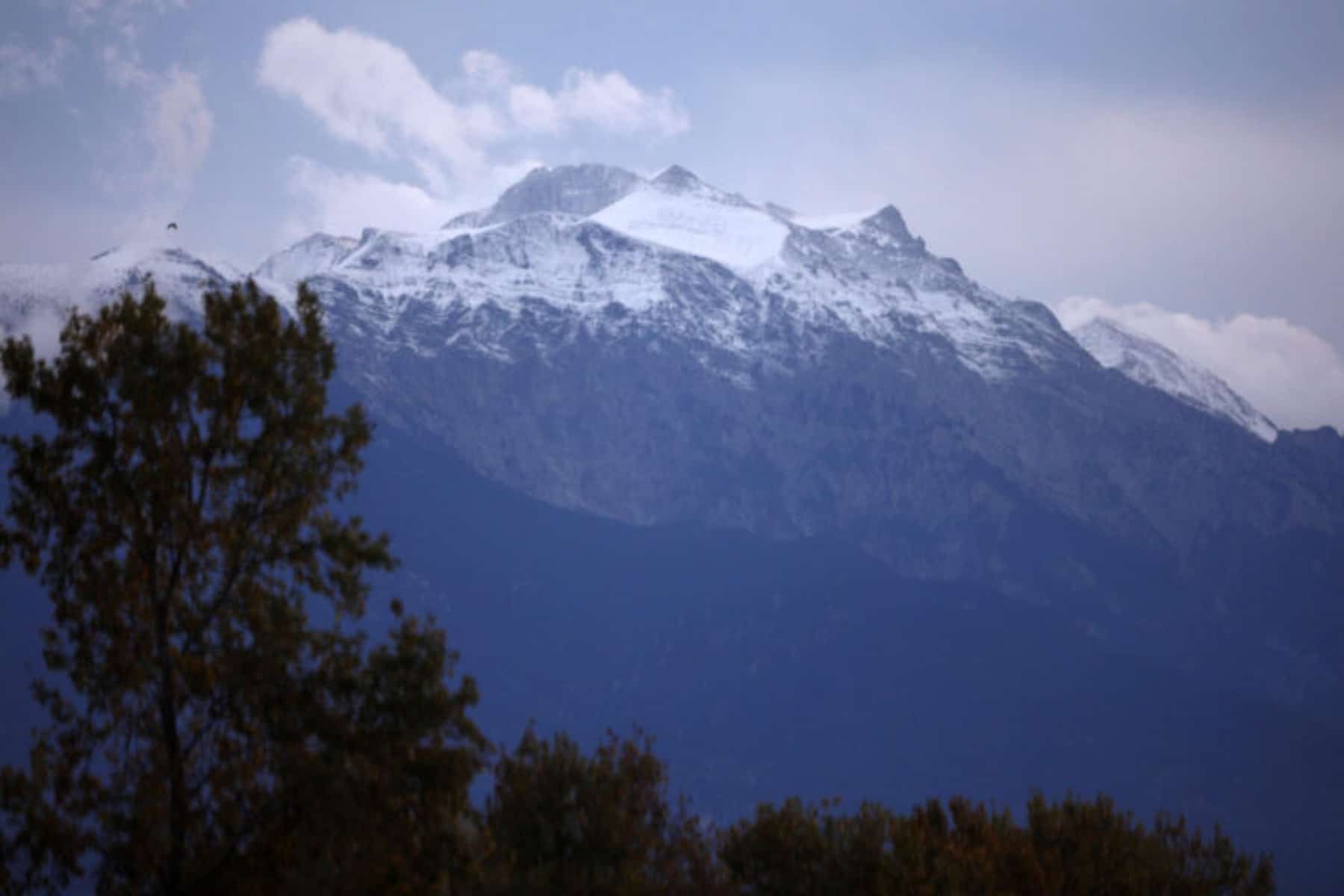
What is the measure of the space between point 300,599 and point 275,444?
3.36m

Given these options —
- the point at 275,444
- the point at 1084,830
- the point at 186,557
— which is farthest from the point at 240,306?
the point at 1084,830

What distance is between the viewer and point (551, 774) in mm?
31703

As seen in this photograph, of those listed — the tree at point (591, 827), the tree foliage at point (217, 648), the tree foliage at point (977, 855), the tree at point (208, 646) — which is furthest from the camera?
the tree foliage at point (977, 855)

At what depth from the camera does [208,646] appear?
2423 centimetres

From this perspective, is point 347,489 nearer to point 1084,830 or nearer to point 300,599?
point 300,599

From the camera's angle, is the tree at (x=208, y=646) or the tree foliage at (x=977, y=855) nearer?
the tree at (x=208, y=646)

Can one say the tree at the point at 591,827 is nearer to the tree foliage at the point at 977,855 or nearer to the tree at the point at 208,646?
the tree foliage at the point at 977,855

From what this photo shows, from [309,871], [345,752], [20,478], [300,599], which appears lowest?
[309,871]

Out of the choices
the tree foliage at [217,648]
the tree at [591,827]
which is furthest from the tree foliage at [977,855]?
the tree foliage at [217,648]

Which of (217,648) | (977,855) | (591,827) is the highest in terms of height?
(217,648)

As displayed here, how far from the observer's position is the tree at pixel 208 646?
2361 centimetres

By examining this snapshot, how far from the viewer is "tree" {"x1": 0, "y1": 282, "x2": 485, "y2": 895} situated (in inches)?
930

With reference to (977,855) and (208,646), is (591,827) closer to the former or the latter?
(208,646)

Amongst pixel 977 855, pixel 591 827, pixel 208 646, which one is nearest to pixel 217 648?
pixel 208 646
